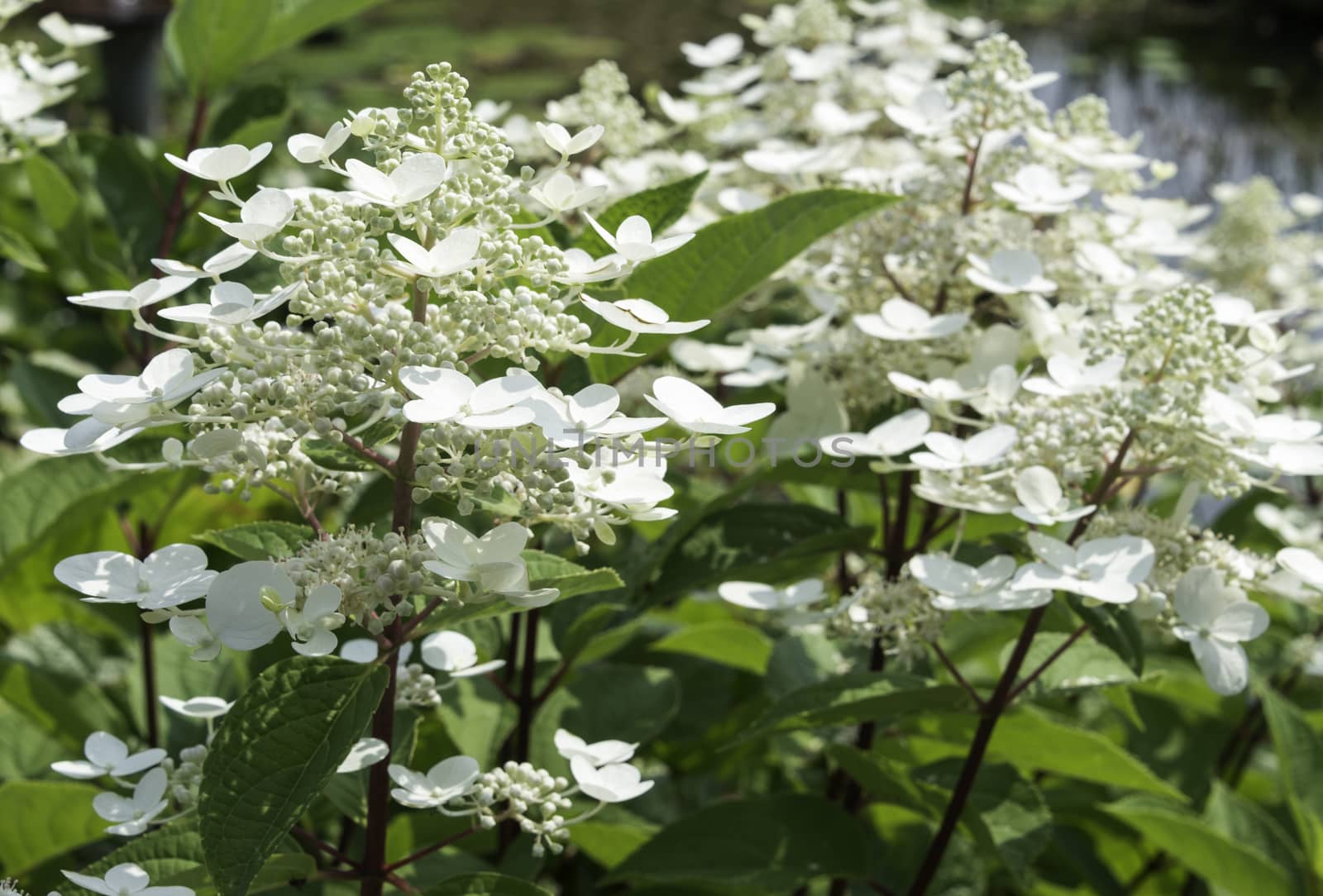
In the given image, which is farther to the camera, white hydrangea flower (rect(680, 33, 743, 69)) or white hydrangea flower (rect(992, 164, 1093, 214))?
white hydrangea flower (rect(680, 33, 743, 69))

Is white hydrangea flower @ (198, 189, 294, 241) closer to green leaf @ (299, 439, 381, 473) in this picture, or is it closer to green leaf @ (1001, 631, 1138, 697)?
green leaf @ (299, 439, 381, 473)

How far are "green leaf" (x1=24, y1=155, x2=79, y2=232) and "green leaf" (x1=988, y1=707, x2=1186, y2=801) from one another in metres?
1.53

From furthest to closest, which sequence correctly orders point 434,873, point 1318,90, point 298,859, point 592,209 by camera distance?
point 1318,90
point 592,209
point 434,873
point 298,859

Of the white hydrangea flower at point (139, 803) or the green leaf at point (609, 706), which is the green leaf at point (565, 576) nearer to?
the white hydrangea flower at point (139, 803)

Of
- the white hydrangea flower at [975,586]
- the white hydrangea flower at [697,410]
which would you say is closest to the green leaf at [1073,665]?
the white hydrangea flower at [975,586]

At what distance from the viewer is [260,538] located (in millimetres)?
1180

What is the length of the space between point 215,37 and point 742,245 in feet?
3.10

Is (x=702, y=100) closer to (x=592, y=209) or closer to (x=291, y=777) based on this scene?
(x=592, y=209)

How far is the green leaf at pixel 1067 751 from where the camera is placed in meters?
1.62

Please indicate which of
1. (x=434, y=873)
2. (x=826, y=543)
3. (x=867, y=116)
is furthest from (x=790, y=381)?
(x=434, y=873)

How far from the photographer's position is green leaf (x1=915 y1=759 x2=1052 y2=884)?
1.54m

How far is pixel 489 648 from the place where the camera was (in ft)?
5.42

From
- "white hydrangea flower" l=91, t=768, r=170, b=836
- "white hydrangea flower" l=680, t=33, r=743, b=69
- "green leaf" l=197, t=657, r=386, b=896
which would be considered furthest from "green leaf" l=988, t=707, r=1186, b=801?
"white hydrangea flower" l=680, t=33, r=743, b=69

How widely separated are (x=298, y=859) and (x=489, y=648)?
0.51 metres
